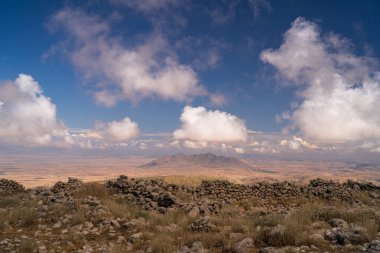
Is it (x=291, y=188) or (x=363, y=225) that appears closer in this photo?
(x=363, y=225)

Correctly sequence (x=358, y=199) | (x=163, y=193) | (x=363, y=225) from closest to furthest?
(x=363, y=225) → (x=163, y=193) → (x=358, y=199)

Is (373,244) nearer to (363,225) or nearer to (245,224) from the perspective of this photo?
(363,225)

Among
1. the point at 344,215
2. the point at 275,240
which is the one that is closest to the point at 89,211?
the point at 275,240

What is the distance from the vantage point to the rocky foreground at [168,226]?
11.8 m

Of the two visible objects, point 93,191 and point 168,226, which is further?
point 93,191

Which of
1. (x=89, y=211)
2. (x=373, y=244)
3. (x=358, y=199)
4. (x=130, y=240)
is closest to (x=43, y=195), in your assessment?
A: (x=89, y=211)

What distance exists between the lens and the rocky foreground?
38.5ft

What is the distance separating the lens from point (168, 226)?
50.6ft

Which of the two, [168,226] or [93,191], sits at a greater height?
[93,191]

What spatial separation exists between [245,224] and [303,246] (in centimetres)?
368

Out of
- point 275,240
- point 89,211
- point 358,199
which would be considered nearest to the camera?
point 275,240

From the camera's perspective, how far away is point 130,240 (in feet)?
44.4

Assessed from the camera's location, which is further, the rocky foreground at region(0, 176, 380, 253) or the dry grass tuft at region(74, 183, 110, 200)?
the dry grass tuft at region(74, 183, 110, 200)

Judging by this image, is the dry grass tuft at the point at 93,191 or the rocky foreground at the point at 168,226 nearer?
the rocky foreground at the point at 168,226
